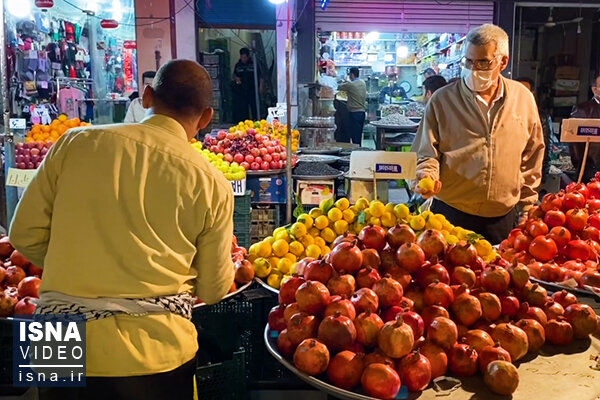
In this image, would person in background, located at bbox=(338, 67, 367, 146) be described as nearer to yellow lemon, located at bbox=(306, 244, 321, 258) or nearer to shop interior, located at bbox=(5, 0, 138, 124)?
shop interior, located at bbox=(5, 0, 138, 124)

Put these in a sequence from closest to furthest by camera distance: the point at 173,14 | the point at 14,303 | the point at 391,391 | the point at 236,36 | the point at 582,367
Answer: the point at 391,391 < the point at 582,367 < the point at 14,303 < the point at 173,14 < the point at 236,36

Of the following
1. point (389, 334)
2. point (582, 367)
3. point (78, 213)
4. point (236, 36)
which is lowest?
point (582, 367)

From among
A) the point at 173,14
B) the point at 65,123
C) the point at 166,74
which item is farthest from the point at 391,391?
the point at 173,14

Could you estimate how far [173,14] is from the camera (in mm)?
10406

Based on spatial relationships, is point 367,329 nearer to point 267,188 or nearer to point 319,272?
point 319,272

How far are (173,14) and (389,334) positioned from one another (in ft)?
31.8

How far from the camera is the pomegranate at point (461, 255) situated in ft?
7.22

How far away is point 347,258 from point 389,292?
0.21 metres

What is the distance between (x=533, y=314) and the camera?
6.84ft

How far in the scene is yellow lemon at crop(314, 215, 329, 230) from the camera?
295 centimetres

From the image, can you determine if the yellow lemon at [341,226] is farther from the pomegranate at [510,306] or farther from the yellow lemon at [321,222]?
the pomegranate at [510,306]

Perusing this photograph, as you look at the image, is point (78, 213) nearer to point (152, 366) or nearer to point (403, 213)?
point (152, 366)


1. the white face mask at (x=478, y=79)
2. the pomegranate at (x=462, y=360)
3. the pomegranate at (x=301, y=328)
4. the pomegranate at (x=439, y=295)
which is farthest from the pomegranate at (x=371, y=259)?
the white face mask at (x=478, y=79)

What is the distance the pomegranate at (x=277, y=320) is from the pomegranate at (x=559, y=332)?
3.05 feet
